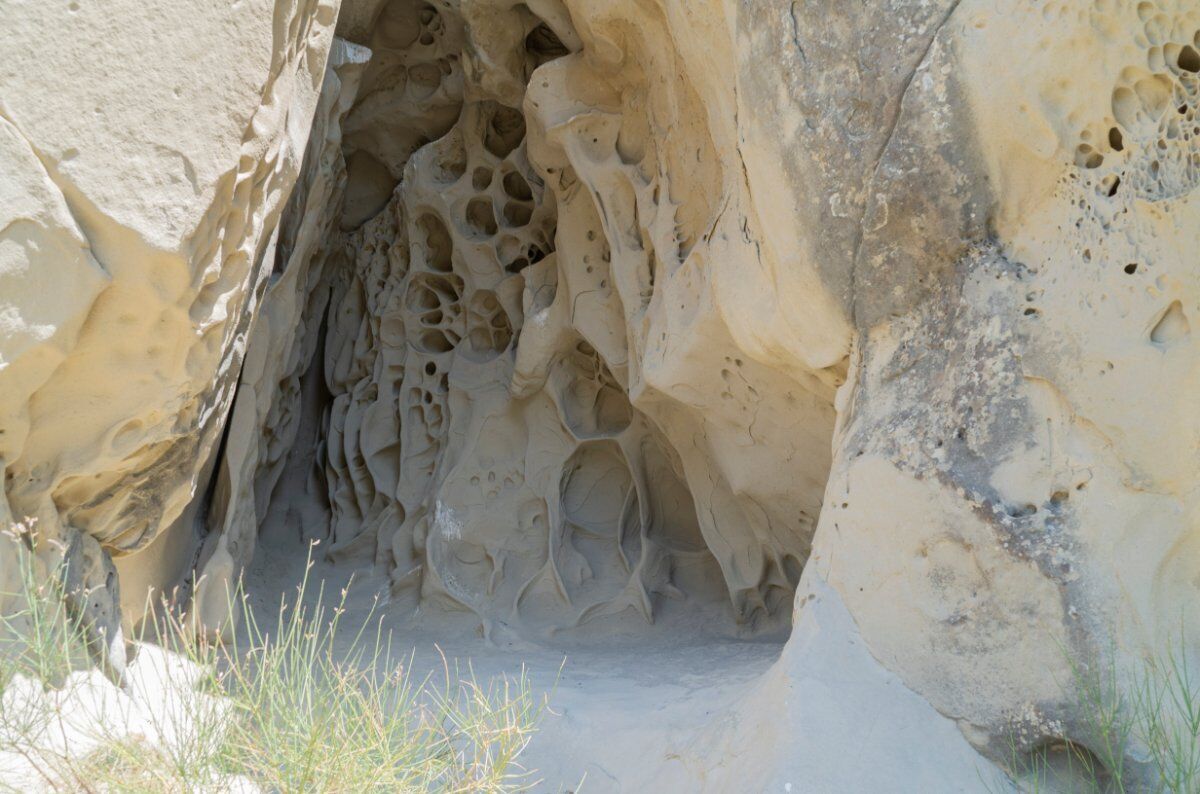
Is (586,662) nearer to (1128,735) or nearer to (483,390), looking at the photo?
(483,390)

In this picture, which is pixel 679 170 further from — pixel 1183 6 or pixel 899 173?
pixel 1183 6

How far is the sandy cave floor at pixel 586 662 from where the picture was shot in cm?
346

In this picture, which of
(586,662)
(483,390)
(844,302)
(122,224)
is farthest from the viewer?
(483,390)

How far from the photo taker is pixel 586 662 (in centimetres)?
462

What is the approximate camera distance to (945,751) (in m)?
2.38

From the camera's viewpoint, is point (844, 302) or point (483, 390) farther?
point (483, 390)

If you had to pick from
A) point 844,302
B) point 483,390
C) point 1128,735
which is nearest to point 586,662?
point 483,390

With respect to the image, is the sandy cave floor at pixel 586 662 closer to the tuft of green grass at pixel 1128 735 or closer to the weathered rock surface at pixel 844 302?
the weathered rock surface at pixel 844 302


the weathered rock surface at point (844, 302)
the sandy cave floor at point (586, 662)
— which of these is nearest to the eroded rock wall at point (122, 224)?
the weathered rock surface at point (844, 302)

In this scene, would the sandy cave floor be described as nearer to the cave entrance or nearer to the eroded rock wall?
the cave entrance

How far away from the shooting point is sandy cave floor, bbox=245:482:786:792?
11.4 ft

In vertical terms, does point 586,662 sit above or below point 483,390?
below

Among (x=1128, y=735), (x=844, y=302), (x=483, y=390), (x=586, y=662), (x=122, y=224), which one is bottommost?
(x=586, y=662)

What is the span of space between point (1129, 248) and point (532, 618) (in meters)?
3.41
